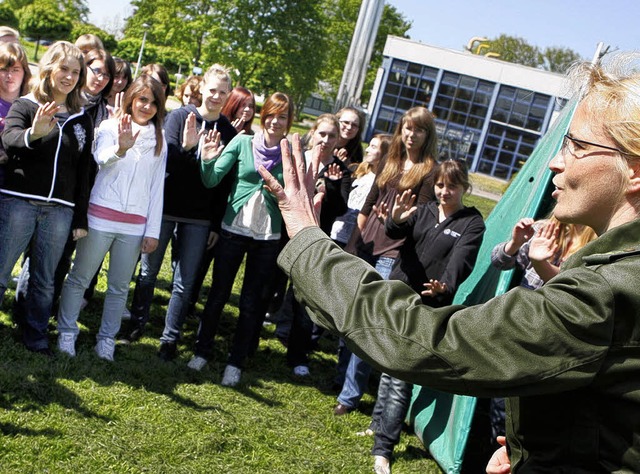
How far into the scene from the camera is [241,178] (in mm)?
5777

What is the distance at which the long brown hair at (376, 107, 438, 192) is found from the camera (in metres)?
5.96

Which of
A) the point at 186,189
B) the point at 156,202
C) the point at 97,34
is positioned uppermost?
the point at 97,34

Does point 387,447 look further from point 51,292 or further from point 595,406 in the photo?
point 595,406

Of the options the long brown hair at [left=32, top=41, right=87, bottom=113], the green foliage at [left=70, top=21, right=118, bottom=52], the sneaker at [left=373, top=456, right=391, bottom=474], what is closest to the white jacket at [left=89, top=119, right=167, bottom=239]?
the long brown hair at [left=32, top=41, right=87, bottom=113]

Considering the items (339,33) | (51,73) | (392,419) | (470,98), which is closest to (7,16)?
(339,33)

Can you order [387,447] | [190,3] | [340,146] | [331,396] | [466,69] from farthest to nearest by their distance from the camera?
1. [190,3]
2. [466,69]
3. [340,146]
4. [331,396]
5. [387,447]

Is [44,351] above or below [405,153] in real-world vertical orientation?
below

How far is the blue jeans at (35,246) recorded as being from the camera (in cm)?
509

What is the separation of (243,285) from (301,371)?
0.94 metres

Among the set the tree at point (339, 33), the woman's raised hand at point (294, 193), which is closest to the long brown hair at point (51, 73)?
the woman's raised hand at point (294, 193)

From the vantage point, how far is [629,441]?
1.54m

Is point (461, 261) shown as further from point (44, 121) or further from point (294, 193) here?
point (294, 193)

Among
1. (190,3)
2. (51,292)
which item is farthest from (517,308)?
(190,3)

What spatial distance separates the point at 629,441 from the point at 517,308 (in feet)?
1.17
